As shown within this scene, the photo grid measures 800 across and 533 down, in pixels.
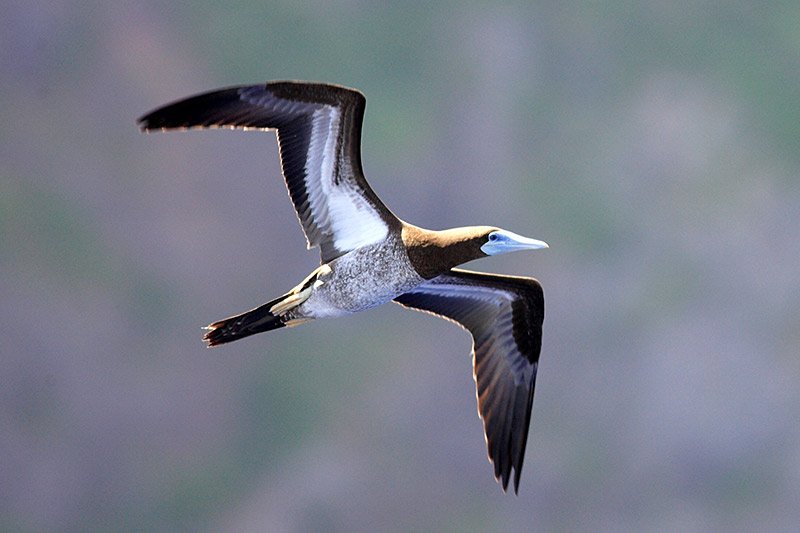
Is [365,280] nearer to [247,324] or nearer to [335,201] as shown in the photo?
[335,201]

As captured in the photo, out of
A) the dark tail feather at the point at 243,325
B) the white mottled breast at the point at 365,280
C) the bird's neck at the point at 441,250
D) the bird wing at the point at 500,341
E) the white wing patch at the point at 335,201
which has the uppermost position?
the white wing patch at the point at 335,201

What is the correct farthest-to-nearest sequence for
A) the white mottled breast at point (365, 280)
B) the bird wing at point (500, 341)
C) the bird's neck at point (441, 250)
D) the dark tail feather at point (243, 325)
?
the bird wing at point (500, 341) < the dark tail feather at point (243, 325) < the white mottled breast at point (365, 280) < the bird's neck at point (441, 250)

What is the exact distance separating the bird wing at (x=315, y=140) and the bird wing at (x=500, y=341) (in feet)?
3.72

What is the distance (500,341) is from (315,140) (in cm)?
242

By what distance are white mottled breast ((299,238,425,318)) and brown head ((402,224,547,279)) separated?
82mm

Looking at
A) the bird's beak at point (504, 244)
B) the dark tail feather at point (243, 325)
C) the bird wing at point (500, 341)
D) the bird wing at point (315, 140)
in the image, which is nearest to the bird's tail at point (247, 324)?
the dark tail feather at point (243, 325)

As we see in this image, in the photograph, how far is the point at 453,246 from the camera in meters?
8.68

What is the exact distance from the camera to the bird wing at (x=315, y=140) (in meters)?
8.55

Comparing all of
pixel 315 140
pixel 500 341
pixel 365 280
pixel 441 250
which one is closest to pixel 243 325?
pixel 365 280

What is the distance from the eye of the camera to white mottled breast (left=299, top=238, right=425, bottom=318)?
28.9ft

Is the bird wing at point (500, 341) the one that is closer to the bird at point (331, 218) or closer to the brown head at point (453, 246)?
the bird at point (331, 218)

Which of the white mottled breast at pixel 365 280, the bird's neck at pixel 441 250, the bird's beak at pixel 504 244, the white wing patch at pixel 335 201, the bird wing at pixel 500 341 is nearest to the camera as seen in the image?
the bird's beak at pixel 504 244

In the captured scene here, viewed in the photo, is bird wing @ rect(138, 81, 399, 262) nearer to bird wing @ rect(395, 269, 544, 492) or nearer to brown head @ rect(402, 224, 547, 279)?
brown head @ rect(402, 224, 547, 279)

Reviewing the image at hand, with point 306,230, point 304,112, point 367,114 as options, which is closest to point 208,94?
point 304,112
